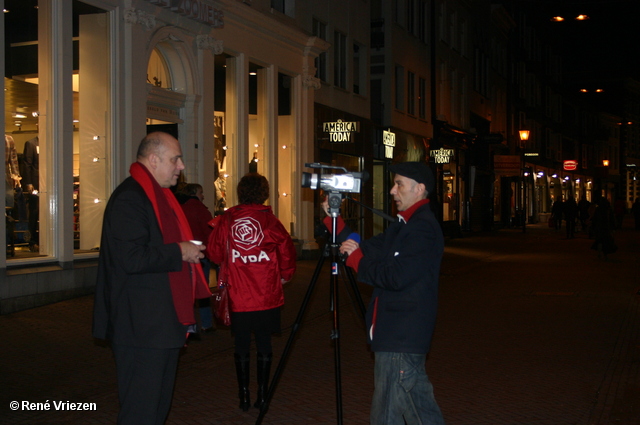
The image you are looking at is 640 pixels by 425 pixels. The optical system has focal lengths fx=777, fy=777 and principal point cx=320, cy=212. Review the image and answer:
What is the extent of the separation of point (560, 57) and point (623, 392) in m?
62.2

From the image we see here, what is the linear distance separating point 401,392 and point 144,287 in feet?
5.12

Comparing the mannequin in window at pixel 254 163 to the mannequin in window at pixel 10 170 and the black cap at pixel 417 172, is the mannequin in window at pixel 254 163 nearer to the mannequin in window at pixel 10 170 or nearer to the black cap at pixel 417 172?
the mannequin in window at pixel 10 170

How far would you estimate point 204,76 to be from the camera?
16219 millimetres

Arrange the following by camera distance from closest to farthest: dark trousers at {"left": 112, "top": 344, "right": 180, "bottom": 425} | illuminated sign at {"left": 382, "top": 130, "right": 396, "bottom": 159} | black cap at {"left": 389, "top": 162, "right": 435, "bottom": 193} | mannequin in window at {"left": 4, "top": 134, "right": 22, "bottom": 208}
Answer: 1. dark trousers at {"left": 112, "top": 344, "right": 180, "bottom": 425}
2. black cap at {"left": 389, "top": 162, "right": 435, "bottom": 193}
3. mannequin in window at {"left": 4, "top": 134, "right": 22, "bottom": 208}
4. illuminated sign at {"left": 382, "top": 130, "right": 396, "bottom": 159}

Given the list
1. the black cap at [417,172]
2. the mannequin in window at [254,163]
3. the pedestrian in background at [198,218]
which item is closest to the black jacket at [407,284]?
the black cap at [417,172]

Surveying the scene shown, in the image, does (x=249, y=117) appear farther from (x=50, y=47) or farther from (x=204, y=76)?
(x=50, y=47)

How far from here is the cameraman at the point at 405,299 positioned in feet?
14.1

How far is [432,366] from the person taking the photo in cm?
808

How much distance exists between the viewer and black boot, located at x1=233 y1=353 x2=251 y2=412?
20.8 feet

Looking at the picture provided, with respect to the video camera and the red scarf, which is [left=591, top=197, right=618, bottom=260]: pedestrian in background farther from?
the red scarf

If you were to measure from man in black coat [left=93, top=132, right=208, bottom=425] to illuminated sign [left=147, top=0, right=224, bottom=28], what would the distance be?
10773 mm

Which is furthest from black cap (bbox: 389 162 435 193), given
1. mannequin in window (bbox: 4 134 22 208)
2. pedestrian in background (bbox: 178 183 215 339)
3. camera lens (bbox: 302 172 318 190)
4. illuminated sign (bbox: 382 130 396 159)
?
illuminated sign (bbox: 382 130 396 159)

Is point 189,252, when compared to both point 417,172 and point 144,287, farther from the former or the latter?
point 417,172

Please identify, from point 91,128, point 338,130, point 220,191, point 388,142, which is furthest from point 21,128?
point 388,142
